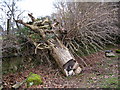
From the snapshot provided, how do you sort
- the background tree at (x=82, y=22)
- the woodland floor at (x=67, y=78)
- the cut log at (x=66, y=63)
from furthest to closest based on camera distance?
the background tree at (x=82, y=22) → the cut log at (x=66, y=63) → the woodland floor at (x=67, y=78)

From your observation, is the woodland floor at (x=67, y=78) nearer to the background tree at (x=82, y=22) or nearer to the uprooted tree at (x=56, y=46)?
the uprooted tree at (x=56, y=46)

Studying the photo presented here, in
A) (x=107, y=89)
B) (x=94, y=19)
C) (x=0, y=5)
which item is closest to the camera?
(x=107, y=89)

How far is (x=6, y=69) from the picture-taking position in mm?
3896

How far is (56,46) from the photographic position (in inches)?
174

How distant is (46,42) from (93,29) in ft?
8.98

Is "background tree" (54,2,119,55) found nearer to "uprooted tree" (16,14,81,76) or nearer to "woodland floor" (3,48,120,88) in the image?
"uprooted tree" (16,14,81,76)

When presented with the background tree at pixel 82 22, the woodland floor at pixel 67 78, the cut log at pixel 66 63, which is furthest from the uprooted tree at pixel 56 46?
the background tree at pixel 82 22

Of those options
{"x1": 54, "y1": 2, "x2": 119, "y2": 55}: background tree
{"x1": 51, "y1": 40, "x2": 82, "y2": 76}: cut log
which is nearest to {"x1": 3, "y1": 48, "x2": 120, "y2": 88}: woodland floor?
{"x1": 51, "y1": 40, "x2": 82, "y2": 76}: cut log

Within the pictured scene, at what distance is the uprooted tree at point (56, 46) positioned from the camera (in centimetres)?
395

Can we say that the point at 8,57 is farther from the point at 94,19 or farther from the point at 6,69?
the point at 94,19

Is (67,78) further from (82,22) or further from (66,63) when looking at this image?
(82,22)

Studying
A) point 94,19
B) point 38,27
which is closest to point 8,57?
point 38,27

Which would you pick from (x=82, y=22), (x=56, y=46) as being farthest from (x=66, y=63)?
(x=82, y=22)

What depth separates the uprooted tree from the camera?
3.95 m
